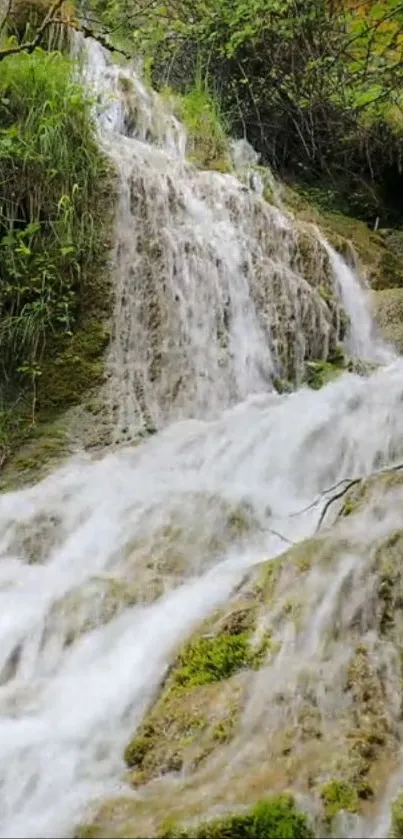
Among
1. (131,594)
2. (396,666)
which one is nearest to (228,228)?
(131,594)

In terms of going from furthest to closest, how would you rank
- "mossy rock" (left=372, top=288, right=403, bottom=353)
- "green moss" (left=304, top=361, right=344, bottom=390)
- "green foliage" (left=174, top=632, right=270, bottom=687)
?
"mossy rock" (left=372, top=288, right=403, bottom=353) → "green moss" (left=304, top=361, right=344, bottom=390) → "green foliage" (left=174, top=632, right=270, bottom=687)

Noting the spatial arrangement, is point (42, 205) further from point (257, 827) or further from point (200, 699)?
point (257, 827)

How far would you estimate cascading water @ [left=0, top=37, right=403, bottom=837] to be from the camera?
235 centimetres

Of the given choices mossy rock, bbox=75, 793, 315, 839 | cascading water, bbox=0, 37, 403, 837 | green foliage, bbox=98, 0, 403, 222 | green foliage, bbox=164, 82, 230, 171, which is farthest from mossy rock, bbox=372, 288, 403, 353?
mossy rock, bbox=75, 793, 315, 839

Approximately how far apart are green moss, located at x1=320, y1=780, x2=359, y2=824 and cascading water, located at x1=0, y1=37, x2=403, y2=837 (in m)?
0.34

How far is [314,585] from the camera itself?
2.45 meters

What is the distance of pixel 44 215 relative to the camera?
527 centimetres

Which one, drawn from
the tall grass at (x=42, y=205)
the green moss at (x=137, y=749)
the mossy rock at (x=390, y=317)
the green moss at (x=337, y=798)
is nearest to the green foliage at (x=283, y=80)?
the mossy rock at (x=390, y=317)

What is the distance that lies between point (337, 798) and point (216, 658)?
663 mm

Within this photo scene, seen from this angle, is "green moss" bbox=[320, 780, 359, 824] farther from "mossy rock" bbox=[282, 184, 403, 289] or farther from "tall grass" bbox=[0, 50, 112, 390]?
"mossy rock" bbox=[282, 184, 403, 289]

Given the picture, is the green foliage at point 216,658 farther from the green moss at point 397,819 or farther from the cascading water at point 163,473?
the green moss at point 397,819

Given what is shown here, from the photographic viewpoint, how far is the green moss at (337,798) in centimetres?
173

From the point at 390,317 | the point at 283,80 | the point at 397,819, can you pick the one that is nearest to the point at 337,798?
the point at 397,819

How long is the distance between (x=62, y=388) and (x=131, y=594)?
7.61 ft
